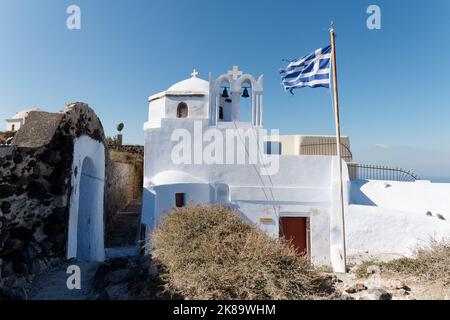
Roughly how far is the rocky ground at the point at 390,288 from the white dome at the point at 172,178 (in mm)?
5723

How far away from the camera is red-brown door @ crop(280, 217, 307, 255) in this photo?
9969 mm

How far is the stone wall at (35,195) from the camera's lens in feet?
14.9

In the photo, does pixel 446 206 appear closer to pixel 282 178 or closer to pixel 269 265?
pixel 282 178

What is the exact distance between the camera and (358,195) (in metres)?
11.2

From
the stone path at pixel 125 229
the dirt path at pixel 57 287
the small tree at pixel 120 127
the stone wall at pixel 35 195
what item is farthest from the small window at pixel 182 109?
the small tree at pixel 120 127

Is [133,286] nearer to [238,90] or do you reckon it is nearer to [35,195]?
[35,195]

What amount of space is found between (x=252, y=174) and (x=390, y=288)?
5.89 m

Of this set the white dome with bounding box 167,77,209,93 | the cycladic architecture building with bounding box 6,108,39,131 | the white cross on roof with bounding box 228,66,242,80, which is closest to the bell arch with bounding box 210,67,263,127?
the white cross on roof with bounding box 228,66,242,80

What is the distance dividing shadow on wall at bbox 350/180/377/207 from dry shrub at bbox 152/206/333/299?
6.75 m

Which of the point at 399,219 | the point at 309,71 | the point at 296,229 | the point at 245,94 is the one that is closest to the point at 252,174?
→ the point at 296,229

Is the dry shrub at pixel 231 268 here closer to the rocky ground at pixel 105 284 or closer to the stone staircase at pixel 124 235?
the rocky ground at pixel 105 284

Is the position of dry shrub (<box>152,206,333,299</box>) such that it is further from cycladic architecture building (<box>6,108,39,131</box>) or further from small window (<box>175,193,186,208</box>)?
cycladic architecture building (<box>6,108,39,131</box>)
